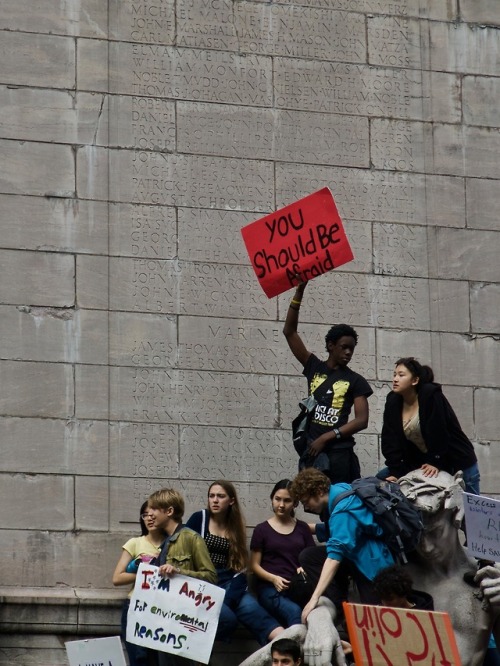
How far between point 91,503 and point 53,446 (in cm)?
60

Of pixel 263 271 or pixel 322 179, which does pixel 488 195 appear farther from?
pixel 263 271

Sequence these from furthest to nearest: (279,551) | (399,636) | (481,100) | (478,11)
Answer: (478,11), (481,100), (279,551), (399,636)

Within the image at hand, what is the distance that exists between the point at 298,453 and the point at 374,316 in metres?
1.92

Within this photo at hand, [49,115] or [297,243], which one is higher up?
[49,115]

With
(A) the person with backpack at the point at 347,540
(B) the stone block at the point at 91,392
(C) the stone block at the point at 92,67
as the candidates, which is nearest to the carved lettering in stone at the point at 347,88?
(C) the stone block at the point at 92,67

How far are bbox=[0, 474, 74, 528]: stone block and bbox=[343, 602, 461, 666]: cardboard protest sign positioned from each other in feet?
14.7

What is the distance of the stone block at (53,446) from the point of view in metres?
16.5

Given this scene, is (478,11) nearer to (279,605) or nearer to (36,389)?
(36,389)

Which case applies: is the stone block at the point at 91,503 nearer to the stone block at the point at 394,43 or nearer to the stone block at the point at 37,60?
the stone block at the point at 37,60

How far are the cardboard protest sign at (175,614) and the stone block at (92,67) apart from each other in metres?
5.34

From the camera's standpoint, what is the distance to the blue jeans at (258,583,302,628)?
14695 mm

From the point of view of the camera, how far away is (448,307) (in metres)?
18.0

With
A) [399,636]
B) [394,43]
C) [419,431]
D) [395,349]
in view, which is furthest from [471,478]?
[394,43]

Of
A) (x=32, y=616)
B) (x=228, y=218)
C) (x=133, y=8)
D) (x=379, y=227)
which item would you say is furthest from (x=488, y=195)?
(x=32, y=616)
